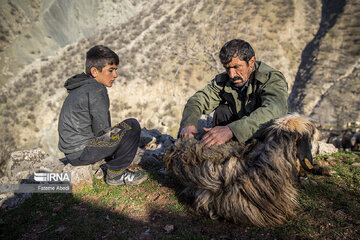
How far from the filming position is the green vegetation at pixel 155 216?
1.98 m

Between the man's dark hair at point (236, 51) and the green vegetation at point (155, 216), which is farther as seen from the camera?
the man's dark hair at point (236, 51)

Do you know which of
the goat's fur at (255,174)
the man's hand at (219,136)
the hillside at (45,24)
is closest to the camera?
the goat's fur at (255,174)

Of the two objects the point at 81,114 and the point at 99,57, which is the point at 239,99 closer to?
the point at 99,57

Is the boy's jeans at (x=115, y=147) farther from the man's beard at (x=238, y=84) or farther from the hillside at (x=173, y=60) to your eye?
the hillside at (x=173, y=60)

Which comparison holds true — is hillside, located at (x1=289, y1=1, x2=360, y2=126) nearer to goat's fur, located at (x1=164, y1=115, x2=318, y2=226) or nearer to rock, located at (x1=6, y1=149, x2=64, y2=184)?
goat's fur, located at (x1=164, y1=115, x2=318, y2=226)

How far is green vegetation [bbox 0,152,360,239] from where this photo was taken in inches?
78.1

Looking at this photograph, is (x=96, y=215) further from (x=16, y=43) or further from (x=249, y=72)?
(x=16, y=43)

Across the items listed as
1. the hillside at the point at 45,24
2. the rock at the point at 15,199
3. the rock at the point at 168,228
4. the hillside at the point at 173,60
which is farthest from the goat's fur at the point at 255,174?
the hillside at the point at 45,24

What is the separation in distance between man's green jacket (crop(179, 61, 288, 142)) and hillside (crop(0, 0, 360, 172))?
39.8 feet

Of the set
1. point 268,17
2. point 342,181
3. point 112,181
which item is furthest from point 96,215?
point 268,17

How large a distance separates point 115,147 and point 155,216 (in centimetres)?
127

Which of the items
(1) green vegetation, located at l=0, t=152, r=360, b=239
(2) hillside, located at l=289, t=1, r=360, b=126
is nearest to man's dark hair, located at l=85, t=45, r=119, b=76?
(1) green vegetation, located at l=0, t=152, r=360, b=239

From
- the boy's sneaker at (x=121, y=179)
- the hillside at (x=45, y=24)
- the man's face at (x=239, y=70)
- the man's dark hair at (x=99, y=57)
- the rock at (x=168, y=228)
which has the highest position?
the hillside at (x=45, y=24)

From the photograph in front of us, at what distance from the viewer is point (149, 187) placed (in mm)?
3150
